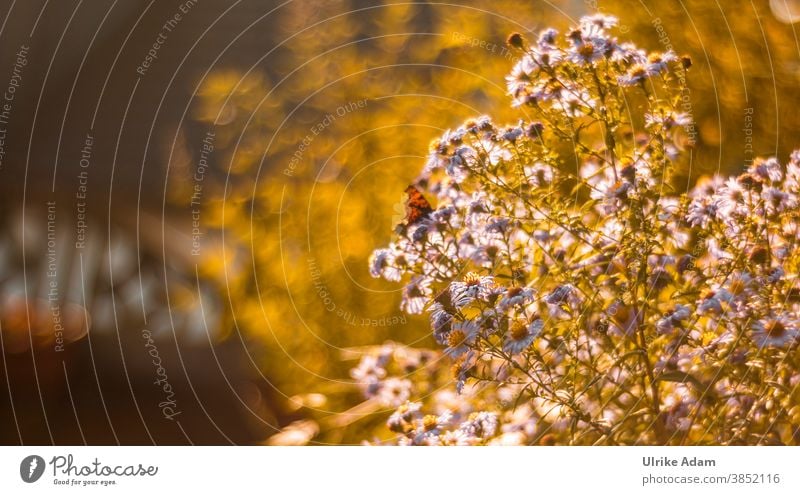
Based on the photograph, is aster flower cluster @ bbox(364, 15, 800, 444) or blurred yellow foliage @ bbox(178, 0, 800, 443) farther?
blurred yellow foliage @ bbox(178, 0, 800, 443)

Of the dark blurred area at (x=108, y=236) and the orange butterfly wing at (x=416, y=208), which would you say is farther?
the dark blurred area at (x=108, y=236)

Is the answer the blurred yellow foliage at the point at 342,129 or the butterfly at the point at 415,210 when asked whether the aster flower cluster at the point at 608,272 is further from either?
the blurred yellow foliage at the point at 342,129

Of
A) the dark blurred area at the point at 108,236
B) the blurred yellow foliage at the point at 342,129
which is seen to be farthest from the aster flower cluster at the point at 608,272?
the dark blurred area at the point at 108,236

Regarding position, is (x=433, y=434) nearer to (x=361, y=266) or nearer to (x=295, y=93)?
(x=361, y=266)

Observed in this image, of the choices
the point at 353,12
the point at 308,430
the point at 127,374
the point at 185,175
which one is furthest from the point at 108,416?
the point at 353,12
